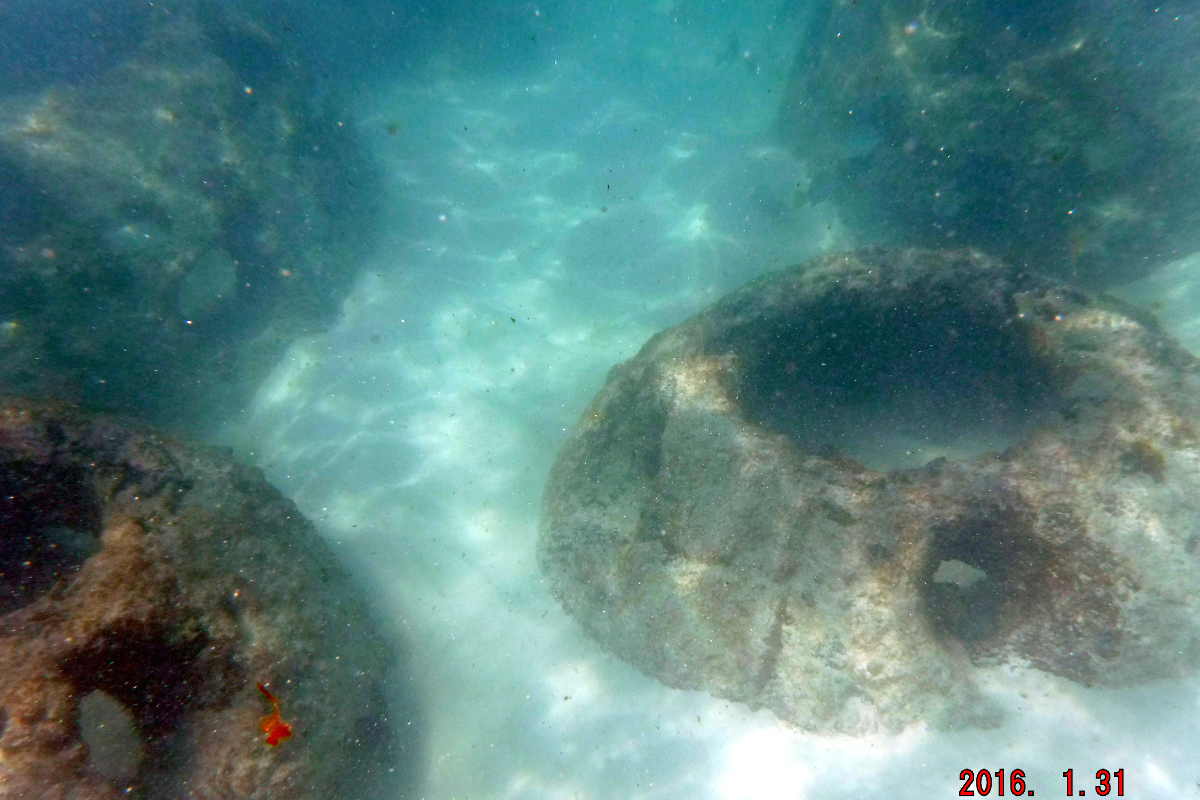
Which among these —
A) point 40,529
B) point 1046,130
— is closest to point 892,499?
point 1046,130

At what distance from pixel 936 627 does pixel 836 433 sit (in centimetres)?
222

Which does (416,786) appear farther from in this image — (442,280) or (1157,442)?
(442,280)

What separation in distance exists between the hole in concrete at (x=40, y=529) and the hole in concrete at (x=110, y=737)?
965mm

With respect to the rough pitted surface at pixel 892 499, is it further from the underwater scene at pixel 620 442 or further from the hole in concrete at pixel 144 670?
the hole in concrete at pixel 144 670

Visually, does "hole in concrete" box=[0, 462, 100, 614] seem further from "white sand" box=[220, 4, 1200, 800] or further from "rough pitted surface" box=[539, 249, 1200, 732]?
"rough pitted surface" box=[539, 249, 1200, 732]

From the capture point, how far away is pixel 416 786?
15.7 feet

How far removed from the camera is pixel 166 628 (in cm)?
353

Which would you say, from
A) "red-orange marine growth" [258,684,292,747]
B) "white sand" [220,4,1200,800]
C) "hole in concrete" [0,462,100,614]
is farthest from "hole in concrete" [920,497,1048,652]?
"hole in concrete" [0,462,100,614]

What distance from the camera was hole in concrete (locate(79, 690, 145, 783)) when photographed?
3.17 metres

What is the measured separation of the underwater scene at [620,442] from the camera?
366 cm

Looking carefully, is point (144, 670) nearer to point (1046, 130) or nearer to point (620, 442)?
point (620, 442)

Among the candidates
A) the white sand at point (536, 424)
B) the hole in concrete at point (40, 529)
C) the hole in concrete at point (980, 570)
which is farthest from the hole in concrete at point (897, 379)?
the hole in concrete at point (40, 529)

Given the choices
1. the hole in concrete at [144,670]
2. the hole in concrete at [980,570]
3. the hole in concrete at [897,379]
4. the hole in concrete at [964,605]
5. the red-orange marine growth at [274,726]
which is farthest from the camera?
the hole in concrete at [897,379]

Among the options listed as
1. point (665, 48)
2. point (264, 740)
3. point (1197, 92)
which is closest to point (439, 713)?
point (264, 740)
